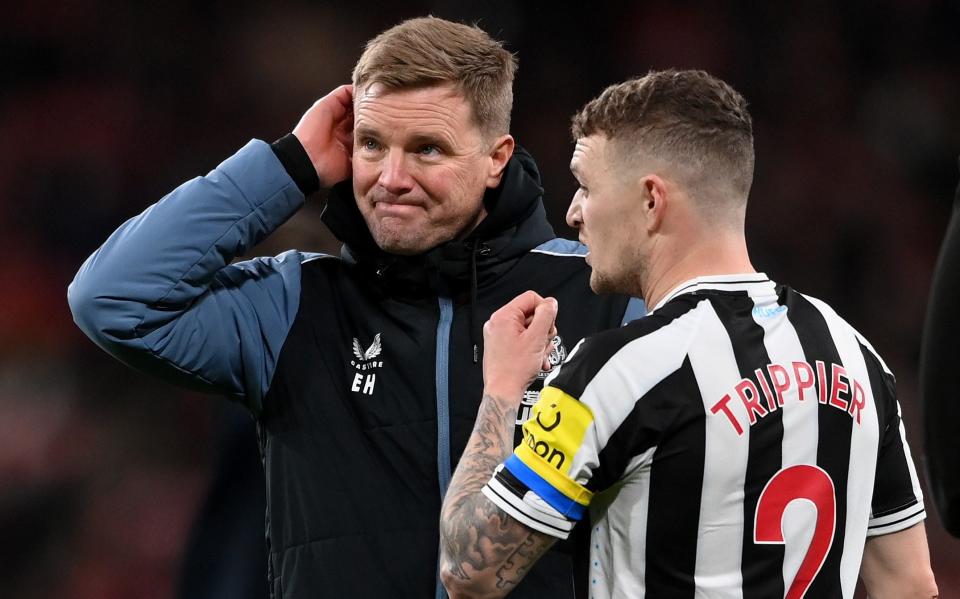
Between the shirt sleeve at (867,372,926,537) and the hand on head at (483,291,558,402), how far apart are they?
21.2 inches

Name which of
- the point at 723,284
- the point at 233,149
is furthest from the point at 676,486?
the point at 233,149

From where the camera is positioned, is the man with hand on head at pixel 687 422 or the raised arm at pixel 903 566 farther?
the raised arm at pixel 903 566

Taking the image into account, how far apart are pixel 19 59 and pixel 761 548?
4177mm

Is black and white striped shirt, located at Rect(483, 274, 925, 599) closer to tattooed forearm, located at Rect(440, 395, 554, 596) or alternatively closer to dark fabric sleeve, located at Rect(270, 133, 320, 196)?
tattooed forearm, located at Rect(440, 395, 554, 596)

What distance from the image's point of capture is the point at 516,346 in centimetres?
185

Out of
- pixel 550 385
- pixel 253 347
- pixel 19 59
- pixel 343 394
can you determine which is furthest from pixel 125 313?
pixel 19 59

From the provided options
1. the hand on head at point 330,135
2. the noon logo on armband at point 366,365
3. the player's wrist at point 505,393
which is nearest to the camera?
the player's wrist at point 505,393

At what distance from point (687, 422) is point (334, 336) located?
90cm

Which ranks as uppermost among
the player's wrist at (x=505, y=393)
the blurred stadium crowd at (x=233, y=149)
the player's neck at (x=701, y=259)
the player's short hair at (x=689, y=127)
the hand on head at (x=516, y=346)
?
the player's short hair at (x=689, y=127)

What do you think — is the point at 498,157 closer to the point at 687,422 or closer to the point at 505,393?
the point at 505,393

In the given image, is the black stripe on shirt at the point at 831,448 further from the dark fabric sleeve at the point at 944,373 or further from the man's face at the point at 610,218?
the dark fabric sleeve at the point at 944,373

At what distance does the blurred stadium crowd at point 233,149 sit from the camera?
446 centimetres

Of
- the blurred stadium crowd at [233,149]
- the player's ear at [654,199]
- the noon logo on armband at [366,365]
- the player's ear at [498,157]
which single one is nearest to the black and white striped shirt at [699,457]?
the player's ear at [654,199]

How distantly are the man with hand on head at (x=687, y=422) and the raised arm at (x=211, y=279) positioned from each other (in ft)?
2.10
